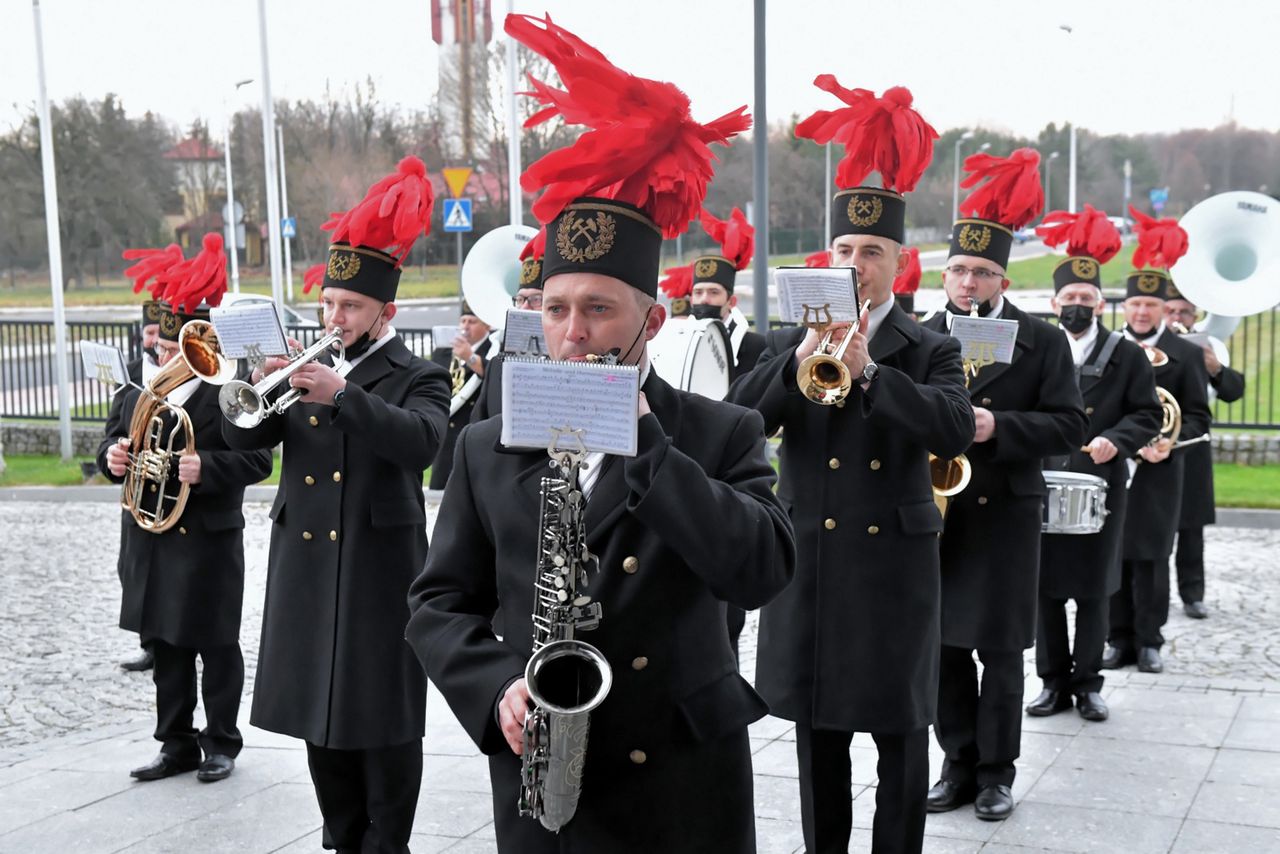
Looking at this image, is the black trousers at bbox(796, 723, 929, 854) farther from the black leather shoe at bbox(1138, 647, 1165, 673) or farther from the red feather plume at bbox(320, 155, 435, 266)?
the black leather shoe at bbox(1138, 647, 1165, 673)

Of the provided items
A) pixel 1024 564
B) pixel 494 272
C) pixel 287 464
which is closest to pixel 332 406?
pixel 287 464

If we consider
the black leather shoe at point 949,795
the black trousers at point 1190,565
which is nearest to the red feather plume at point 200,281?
the black leather shoe at point 949,795

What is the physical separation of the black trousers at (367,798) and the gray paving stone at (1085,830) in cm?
232

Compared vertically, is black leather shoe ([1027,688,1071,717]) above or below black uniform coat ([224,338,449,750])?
below

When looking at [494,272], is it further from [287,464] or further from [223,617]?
[287,464]

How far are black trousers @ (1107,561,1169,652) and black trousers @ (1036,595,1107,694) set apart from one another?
1.13 metres

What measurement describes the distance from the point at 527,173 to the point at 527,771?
1.22 metres

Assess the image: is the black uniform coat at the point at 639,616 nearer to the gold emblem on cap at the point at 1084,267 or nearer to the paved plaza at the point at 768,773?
the paved plaza at the point at 768,773

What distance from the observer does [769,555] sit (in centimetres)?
290

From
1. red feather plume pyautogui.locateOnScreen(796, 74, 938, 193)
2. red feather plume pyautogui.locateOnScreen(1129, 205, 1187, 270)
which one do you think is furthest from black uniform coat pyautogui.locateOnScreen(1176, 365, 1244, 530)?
red feather plume pyautogui.locateOnScreen(796, 74, 938, 193)

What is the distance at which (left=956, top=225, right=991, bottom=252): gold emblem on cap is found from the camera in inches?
243

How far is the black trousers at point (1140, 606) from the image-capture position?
8.88 metres

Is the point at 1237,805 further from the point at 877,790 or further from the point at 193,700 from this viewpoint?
the point at 193,700

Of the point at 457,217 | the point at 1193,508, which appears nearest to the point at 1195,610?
the point at 1193,508
